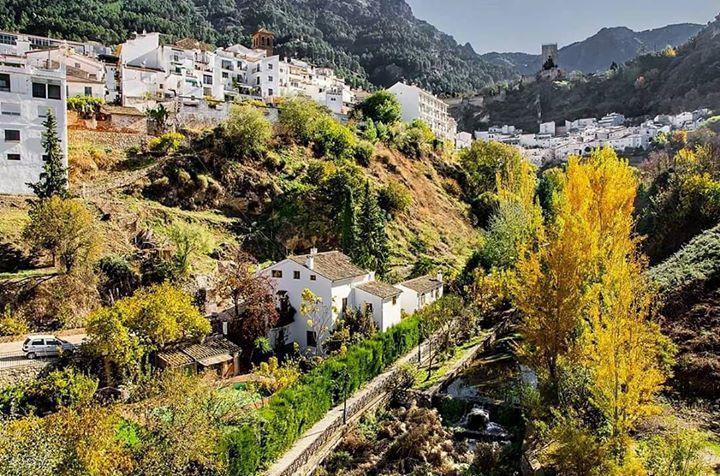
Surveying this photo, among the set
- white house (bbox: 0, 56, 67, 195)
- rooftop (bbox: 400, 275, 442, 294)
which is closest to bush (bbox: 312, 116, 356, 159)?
rooftop (bbox: 400, 275, 442, 294)

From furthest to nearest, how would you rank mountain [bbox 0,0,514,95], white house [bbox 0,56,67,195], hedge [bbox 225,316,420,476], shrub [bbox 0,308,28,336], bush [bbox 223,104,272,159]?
1. mountain [bbox 0,0,514,95]
2. bush [bbox 223,104,272,159]
3. white house [bbox 0,56,67,195]
4. shrub [bbox 0,308,28,336]
5. hedge [bbox 225,316,420,476]

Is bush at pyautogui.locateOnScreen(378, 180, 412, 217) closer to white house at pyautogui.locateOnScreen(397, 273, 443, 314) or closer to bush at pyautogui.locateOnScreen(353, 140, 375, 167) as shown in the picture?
bush at pyautogui.locateOnScreen(353, 140, 375, 167)

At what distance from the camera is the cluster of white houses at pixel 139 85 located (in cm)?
3047

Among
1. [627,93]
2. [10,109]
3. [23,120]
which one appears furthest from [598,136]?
[10,109]

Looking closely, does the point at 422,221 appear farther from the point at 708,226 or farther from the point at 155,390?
the point at 155,390

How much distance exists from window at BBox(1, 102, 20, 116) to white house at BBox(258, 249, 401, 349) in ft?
54.1

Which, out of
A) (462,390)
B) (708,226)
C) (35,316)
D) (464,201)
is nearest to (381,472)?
(462,390)

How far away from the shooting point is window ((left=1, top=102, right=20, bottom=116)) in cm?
3017

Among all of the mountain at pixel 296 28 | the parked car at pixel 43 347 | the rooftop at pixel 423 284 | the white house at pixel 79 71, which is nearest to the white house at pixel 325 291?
the rooftop at pixel 423 284

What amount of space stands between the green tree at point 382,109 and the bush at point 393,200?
17.6 m

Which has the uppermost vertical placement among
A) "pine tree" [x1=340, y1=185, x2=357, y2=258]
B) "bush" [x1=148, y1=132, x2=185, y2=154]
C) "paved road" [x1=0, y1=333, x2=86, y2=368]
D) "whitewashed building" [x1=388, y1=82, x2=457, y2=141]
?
"whitewashed building" [x1=388, y1=82, x2=457, y2=141]

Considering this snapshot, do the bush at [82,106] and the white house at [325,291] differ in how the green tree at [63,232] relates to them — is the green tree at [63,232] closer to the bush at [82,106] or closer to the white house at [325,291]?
the white house at [325,291]

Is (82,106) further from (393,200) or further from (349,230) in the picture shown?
(393,200)

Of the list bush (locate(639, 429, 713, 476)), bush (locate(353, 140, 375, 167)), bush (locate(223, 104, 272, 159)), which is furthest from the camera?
bush (locate(353, 140, 375, 167))
